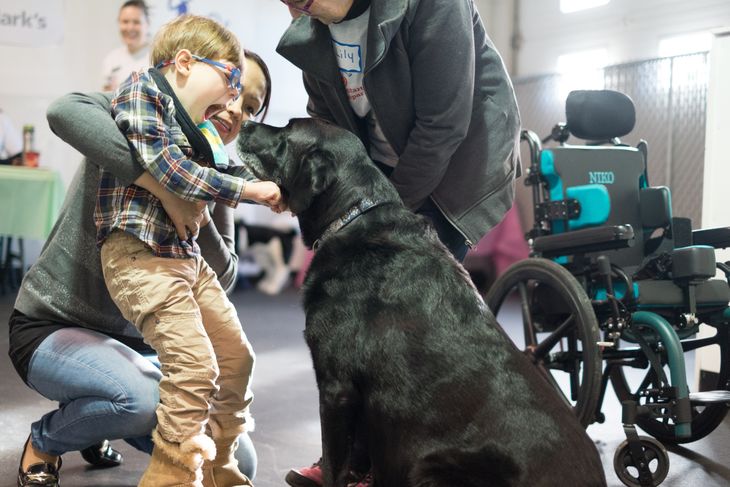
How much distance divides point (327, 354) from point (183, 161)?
1.60 feet

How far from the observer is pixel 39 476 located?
1665mm

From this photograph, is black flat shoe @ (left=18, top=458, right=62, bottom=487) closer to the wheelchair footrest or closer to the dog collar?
the dog collar

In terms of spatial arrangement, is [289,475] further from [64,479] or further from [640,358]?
[640,358]

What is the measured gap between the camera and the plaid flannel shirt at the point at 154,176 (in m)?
1.50

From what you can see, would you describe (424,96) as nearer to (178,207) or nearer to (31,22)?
(178,207)

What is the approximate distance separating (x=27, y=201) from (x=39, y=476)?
357 cm

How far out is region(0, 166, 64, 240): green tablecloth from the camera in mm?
4758

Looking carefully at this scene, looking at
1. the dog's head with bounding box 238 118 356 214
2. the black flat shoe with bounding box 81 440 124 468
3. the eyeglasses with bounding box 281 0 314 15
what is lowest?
the black flat shoe with bounding box 81 440 124 468

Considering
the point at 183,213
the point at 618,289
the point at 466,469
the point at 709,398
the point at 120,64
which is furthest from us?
the point at 120,64

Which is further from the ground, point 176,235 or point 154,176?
point 154,176

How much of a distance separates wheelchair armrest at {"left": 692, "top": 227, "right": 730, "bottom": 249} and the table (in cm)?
381

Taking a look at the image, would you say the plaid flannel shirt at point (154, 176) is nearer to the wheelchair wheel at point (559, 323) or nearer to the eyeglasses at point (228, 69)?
the eyeglasses at point (228, 69)

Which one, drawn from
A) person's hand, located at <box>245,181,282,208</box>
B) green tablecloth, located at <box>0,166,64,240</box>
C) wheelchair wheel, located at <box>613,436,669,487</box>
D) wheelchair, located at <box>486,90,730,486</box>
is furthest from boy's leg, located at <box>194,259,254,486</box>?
green tablecloth, located at <box>0,166,64,240</box>

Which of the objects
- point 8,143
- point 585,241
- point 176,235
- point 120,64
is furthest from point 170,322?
point 120,64
